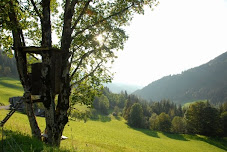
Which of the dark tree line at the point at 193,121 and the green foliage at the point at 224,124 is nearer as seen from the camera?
the dark tree line at the point at 193,121

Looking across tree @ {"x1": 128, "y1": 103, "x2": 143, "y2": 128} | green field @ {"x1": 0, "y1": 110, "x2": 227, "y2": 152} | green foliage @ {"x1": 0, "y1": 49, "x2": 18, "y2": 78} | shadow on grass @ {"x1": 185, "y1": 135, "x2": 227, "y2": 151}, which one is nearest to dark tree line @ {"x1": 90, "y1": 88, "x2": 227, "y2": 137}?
tree @ {"x1": 128, "y1": 103, "x2": 143, "y2": 128}

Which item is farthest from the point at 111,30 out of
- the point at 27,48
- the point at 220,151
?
the point at 220,151

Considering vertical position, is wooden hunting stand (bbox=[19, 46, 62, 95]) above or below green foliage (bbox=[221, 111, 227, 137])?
above

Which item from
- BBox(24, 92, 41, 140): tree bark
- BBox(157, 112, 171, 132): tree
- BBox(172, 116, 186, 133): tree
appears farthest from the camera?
BBox(172, 116, 186, 133): tree

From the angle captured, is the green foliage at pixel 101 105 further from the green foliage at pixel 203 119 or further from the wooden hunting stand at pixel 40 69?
the wooden hunting stand at pixel 40 69

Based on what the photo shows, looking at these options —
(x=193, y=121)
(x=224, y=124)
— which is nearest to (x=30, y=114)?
(x=193, y=121)

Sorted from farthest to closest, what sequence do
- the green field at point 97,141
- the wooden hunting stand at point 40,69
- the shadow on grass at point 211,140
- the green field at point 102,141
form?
1. the shadow on grass at point 211,140
2. the green field at point 102,141
3. the wooden hunting stand at point 40,69
4. the green field at point 97,141

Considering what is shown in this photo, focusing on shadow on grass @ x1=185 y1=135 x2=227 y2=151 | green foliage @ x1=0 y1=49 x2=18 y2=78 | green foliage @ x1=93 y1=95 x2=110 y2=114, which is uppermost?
green foliage @ x1=0 y1=49 x2=18 y2=78

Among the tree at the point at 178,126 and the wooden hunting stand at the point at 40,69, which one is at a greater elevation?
the wooden hunting stand at the point at 40,69

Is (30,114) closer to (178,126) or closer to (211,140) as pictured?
(211,140)

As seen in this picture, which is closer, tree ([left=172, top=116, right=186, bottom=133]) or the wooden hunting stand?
the wooden hunting stand

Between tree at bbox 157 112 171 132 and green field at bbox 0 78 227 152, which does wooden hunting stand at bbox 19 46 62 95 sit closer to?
green field at bbox 0 78 227 152

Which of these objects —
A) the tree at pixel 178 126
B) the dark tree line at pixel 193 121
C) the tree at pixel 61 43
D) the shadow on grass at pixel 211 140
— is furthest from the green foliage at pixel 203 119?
the tree at pixel 61 43

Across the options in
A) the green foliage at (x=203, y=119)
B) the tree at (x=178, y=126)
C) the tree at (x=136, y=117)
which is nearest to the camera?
the green foliage at (x=203, y=119)
